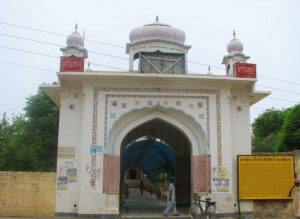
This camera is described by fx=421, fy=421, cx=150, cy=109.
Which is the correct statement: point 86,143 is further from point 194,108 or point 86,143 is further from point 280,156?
point 280,156

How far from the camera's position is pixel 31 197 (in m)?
14.3

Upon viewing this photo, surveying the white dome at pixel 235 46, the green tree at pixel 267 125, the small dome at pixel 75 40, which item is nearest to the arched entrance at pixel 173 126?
the small dome at pixel 75 40

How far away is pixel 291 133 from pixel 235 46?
5.12 m

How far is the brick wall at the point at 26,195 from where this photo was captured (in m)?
14.3

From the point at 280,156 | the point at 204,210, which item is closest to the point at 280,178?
the point at 280,156

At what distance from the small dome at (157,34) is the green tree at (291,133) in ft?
20.4

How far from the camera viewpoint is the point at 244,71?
1546 cm

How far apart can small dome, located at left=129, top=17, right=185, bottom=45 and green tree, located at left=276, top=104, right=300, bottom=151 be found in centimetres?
622

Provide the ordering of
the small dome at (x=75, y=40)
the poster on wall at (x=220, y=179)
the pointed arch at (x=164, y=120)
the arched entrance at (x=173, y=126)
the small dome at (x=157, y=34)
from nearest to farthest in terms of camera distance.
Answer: the arched entrance at (x=173, y=126), the poster on wall at (x=220, y=179), the pointed arch at (x=164, y=120), the small dome at (x=75, y=40), the small dome at (x=157, y=34)

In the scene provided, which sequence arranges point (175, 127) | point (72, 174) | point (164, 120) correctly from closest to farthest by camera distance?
1. point (72, 174)
2. point (164, 120)
3. point (175, 127)

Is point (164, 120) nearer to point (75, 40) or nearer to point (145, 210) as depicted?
point (145, 210)

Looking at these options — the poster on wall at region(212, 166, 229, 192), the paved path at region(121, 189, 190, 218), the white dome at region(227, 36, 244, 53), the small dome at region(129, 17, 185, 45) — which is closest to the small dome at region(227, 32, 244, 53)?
the white dome at region(227, 36, 244, 53)

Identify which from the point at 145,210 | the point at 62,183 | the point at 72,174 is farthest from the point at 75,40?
the point at 145,210

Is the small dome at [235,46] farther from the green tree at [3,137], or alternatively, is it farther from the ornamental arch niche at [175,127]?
the green tree at [3,137]
